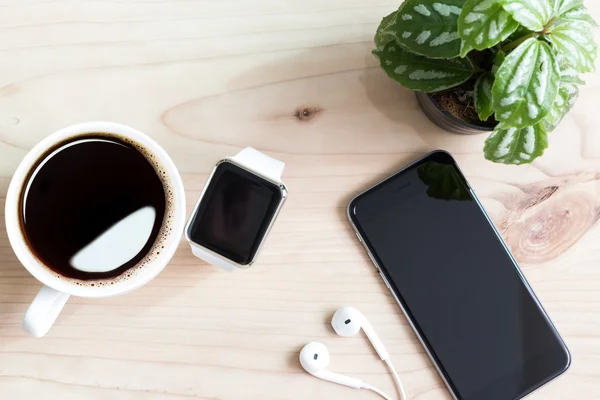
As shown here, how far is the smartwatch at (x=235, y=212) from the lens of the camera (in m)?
0.57

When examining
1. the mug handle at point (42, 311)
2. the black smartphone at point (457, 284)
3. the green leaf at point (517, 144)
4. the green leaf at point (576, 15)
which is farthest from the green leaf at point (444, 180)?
the mug handle at point (42, 311)

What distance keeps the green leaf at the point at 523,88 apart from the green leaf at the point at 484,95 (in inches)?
2.0

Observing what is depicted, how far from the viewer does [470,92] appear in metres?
0.56

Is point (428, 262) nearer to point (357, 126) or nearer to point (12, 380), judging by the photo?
point (357, 126)

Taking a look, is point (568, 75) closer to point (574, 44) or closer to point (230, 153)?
point (574, 44)

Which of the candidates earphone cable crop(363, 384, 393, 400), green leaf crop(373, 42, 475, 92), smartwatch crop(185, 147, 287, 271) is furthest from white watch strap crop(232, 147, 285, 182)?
earphone cable crop(363, 384, 393, 400)

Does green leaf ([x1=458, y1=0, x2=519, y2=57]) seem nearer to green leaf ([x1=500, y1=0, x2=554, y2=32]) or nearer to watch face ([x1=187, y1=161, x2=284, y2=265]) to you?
green leaf ([x1=500, y1=0, x2=554, y2=32])

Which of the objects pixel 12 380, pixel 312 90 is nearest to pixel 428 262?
pixel 312 90

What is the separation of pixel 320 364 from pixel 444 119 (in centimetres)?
29

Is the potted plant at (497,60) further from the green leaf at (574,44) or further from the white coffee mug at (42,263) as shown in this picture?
the white coffee mug at (42,263)

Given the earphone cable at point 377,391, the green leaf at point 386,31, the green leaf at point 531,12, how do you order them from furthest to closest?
the earphone cable at point 377,391 → the green leaf at point 386,31 → the green leaf at point 531,12

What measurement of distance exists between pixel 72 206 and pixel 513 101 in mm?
430

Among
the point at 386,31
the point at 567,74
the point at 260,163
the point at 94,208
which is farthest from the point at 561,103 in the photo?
the point at 94,208

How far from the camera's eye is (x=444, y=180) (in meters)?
0.64
